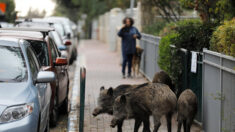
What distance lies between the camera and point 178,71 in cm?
1188

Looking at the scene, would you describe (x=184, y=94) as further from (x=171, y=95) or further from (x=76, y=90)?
(x=76, y=90)

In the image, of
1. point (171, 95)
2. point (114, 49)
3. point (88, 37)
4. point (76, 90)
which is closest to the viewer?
point (171, 95)

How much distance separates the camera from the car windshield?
7.91 meters

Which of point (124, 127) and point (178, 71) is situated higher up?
point (178, 71)

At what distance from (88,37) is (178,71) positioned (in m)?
58.6

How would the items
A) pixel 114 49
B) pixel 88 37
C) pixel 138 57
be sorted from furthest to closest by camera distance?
pixel 88 37 < pixel 114 49 < pixel 138 57

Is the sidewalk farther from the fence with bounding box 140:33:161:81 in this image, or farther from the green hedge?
the green hedge

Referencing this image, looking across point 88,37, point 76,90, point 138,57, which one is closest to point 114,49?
point 138,57

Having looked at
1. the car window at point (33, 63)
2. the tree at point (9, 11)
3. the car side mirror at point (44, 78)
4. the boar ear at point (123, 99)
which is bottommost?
the boar ear at point (123, 99)

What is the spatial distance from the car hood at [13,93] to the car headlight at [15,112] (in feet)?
0.21

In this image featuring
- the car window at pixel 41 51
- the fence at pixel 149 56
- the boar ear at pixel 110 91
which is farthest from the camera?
the fence at pixel 149 56

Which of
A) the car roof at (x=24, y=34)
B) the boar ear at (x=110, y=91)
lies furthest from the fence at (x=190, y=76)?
the car roof at (x=24, y=34)

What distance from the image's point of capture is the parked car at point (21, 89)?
271 inches

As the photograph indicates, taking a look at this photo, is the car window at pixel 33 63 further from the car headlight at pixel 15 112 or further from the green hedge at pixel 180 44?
the green hedge at pixel 180 44
